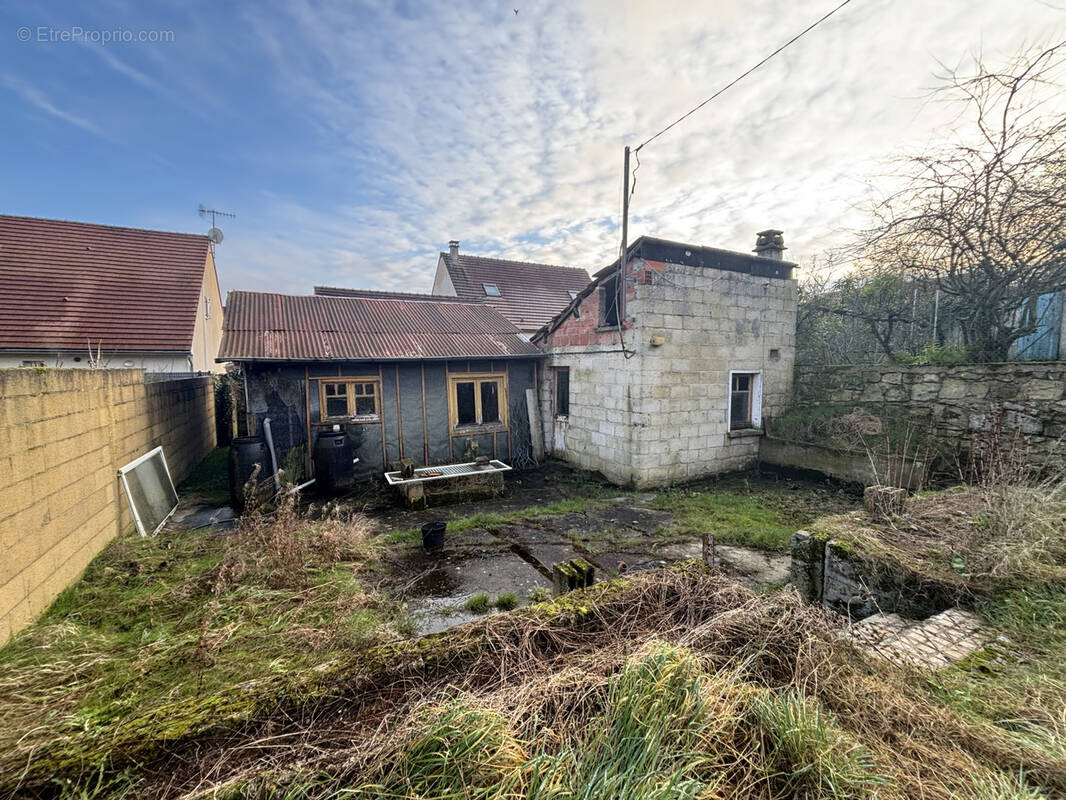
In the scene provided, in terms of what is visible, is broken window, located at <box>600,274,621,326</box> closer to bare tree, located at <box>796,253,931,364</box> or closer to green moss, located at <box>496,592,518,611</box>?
bare tree, located at <box>796,253,931,364</box>

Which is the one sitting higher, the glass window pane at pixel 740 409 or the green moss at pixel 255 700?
the glass window pane at pixel 740 409

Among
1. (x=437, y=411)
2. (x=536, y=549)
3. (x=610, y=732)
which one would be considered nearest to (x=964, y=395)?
(x=536, y=549)

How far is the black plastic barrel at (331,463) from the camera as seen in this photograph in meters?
7.72

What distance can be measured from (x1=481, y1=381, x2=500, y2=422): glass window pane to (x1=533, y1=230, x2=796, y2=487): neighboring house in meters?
1.75

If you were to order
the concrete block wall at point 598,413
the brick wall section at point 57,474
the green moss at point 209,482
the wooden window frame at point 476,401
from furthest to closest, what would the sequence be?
the wooden window frame at point 476,401, the concrete block wall at point 598,413, the green moss at point 209,482, the brick wall section at point 57,474

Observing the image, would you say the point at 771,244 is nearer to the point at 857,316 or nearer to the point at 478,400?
the point at 857,316

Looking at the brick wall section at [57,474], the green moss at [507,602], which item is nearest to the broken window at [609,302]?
the green moss at [507,602]

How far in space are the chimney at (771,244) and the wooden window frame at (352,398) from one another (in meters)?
8.60

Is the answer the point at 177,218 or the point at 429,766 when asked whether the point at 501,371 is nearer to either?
the point at 429,766

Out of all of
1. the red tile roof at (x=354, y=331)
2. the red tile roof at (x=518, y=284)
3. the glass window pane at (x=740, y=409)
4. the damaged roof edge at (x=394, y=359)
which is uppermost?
the red tile roof at (x=518, y=284)

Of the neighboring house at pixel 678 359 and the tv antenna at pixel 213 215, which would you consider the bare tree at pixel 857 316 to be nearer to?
the neighboring house at pixel 678 359

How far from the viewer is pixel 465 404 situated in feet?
31.3

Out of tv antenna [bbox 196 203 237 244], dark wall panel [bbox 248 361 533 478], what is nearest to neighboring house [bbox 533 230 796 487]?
dark wall panel [bbox 248 361 533 478]

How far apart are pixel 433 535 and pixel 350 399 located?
4551 millimetres
